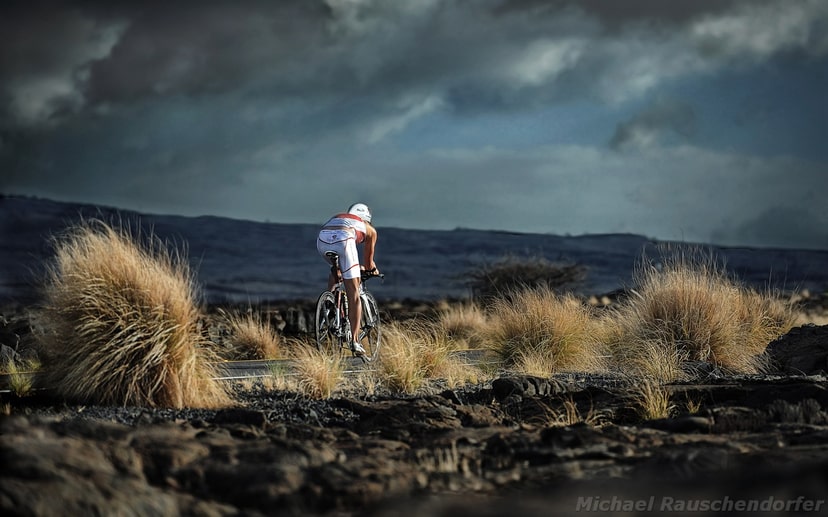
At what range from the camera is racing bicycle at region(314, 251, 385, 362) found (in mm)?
12344

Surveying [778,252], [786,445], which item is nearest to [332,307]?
[786,445]

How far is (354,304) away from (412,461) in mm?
7015

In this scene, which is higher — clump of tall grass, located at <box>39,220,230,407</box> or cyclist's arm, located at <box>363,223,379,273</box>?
cyclist's arm, located at <box>363,223,379,273</box>

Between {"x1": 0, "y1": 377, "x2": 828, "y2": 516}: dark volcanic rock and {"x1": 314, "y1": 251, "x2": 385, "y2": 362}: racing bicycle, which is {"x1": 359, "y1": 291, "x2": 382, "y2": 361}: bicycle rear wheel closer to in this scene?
{"x1": 314, "y1": 251, "x2": 385, "y2": 362}: racing bicycle

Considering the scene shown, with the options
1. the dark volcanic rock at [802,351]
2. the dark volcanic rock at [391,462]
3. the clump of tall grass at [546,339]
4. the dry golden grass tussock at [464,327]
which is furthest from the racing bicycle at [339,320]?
the dark volcanic rock at [802,351]

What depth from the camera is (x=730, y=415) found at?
6.92 meters

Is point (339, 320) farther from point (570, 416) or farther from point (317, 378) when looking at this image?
point (570, 416)

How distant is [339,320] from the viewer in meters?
12.5

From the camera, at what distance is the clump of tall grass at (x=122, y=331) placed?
26.4 ft

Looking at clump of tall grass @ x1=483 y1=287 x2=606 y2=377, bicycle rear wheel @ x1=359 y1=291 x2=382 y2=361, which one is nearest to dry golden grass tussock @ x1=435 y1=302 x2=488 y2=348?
clump of tall grass @ x1=483 y1=287 x2=606 y2=377

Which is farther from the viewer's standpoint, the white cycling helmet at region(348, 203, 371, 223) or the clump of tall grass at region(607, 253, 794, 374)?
the white cycling helmet at region(348, 203, 371, 223)

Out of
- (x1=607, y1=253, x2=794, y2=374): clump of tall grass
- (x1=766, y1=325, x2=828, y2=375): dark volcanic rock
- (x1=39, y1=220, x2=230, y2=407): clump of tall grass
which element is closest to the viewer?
(x1=39, y1=220, x2=230, y2=407): clump of tall grass

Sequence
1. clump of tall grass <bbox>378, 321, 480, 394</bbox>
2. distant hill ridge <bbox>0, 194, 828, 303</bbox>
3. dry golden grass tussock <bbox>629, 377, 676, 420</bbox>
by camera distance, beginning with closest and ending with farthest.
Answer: dry golden grass tussock <bbox>629, 377, 676, 420</bbox>
clump of tall grass <bbox>378, 321, 480, 394</bbox>
distant hill ridge <bbox>0, 194, 828, 303</bbox>

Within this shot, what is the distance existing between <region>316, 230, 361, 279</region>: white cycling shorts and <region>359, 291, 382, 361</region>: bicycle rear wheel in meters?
0.45
